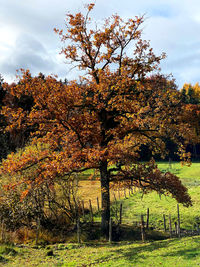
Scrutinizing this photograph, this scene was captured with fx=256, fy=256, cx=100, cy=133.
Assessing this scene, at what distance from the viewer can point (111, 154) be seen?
15.6 meters

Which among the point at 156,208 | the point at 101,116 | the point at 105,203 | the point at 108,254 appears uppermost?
the point at 101,116

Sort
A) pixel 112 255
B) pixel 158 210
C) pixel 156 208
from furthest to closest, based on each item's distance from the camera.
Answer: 1. pixel 156 208
2. pixel 158 210
3. pixel 112 255

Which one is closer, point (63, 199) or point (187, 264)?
point (187, 264)

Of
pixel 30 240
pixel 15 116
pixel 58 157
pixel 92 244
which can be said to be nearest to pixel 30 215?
pixel 30 240

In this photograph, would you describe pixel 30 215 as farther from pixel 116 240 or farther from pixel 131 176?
pixel 131 176

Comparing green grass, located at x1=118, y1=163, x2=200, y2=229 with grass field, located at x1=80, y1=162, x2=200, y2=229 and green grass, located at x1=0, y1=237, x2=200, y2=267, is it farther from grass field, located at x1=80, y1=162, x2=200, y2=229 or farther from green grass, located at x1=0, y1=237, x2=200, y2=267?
green grass, located at x1=0, y1=237, x2=200, y2=267

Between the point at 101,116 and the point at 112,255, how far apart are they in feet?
30.1

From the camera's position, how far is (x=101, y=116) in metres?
18.6

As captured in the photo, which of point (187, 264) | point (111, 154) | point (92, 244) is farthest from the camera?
point (92, 244)

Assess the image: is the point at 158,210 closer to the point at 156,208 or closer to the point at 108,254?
the point at 156,208

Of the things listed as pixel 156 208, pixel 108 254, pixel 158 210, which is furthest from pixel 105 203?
pixel 156 208

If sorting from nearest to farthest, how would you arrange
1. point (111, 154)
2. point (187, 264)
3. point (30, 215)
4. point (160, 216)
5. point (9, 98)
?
point (187, 264), point (111, 154), point (30, 215), point (160, 216), point (9, 98)

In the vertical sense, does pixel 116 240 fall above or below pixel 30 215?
below

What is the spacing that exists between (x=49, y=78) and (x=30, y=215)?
429 inches
